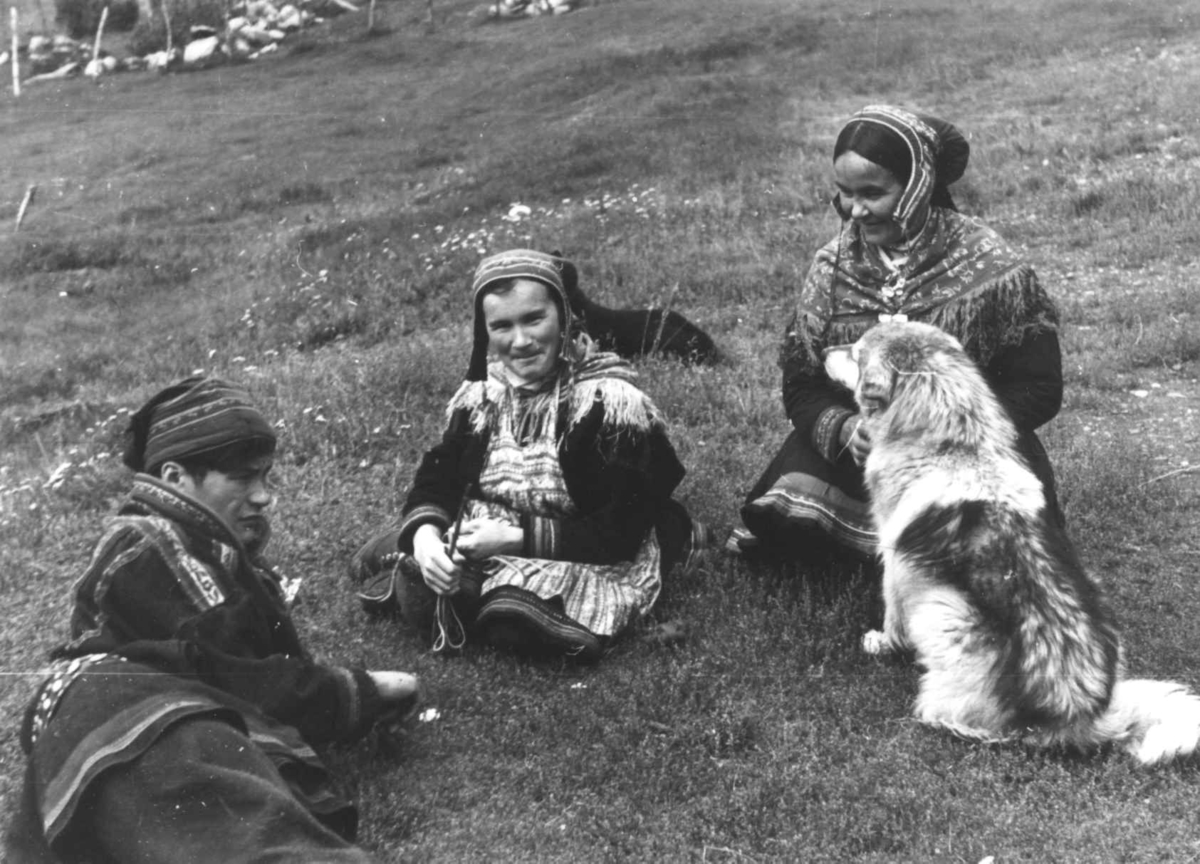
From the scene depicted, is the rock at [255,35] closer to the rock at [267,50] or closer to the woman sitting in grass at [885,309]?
the rock at [267,50]

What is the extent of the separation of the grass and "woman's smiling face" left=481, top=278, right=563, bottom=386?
1222mm

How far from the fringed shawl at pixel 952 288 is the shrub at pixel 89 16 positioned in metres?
25.8

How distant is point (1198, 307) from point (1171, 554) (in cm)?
365

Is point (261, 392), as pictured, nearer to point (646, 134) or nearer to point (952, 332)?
point (952, 332)

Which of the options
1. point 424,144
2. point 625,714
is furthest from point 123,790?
point 424,144

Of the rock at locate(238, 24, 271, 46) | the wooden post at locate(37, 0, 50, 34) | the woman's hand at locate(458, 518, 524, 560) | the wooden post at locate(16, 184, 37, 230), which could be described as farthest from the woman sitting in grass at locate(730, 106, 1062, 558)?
the wooden post at locate(37, 0, 50, 34)

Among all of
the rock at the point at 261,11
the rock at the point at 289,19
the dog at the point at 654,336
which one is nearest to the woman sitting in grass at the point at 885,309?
the dog at the point at 654,336

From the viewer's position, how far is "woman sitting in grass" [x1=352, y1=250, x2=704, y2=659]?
475 centimetres

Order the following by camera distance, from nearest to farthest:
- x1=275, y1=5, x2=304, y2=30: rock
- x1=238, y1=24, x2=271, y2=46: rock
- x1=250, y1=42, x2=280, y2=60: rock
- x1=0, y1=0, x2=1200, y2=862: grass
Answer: x1=0, y1=0, x2=1200, y2=862: grass < x1=250, y1=42, x2=280, y2=60: rock < x1=238, y1=24, x2=271, y2=46: rock < x1=275, y1=5, x2=304, y2=30: rock

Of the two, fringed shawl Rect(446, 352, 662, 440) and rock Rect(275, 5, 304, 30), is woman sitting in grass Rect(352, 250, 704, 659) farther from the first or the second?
rock Rect(275, 5, 304, 30)

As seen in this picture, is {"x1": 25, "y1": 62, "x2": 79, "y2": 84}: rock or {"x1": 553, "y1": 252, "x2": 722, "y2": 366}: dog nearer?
{"x1": 553, "y1": 252, "x2": 722, "y2": 366}: dog

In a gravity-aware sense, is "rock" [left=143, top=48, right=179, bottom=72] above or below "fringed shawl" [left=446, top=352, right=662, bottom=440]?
below

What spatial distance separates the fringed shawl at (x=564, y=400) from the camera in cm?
483

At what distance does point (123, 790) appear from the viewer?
125 inches
